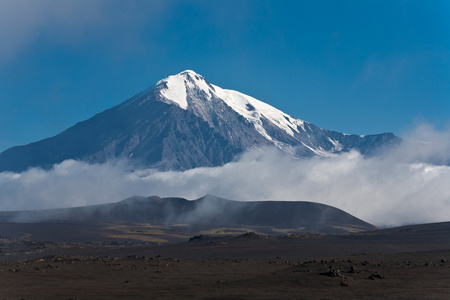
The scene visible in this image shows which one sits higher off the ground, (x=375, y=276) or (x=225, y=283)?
(x=375, y=276)

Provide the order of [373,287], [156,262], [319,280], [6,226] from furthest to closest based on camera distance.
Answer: [6,226]
[156,262]
[319,280]
[373,287]

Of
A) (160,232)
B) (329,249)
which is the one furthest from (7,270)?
(160,232)

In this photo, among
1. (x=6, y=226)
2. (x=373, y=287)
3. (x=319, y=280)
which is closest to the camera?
(x=373, y=287)

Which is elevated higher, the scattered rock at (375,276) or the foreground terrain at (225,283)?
the scattered rock at (375,276)

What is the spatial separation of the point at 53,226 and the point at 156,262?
136202 mm

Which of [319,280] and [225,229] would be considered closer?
[319,280]

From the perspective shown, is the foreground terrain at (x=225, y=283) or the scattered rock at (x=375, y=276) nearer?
the foreground terrain at (x=225, y=283)

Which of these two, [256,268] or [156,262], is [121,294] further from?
[156,262]

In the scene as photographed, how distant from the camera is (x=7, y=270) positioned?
4947 centimetres

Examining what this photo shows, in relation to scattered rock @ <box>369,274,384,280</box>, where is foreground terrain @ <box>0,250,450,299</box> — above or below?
below

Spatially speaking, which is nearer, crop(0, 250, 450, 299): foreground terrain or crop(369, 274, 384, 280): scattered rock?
crop(0, 250, 450, 299): foreground terrain

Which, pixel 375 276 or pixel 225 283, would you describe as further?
pixel 225 283

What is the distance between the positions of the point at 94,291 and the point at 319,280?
14679 mm

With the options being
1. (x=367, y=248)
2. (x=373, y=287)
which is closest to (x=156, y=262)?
(x=373, y=287)
